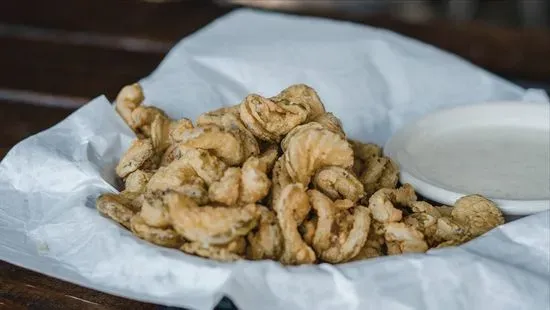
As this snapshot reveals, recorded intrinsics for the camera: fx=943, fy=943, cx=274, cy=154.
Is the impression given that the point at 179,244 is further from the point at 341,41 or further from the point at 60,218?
the point at 341,41

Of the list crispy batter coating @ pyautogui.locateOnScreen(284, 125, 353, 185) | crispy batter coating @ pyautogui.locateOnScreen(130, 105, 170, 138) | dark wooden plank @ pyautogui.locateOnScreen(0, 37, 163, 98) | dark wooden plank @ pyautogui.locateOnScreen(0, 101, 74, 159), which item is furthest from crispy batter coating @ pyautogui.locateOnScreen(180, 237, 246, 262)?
dark wooden plank @ pyautogui.locateOnScreen(0, 37, 163, 98)

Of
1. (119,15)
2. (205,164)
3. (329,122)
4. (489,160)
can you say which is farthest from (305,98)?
(119,15)

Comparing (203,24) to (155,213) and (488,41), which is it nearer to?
(488,41)

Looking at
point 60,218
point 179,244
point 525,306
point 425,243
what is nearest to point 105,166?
point 60,218

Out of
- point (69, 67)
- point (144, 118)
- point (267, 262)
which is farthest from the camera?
point (69, 67)

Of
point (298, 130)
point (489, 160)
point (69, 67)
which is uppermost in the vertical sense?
point (298, 130)
